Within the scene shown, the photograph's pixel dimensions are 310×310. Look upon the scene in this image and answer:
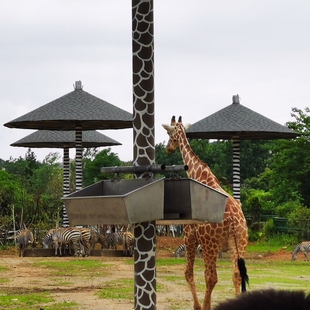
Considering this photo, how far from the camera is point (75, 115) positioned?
54.4 ft

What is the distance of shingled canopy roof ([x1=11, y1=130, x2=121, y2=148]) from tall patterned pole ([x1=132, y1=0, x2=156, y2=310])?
→ 53.2 ft

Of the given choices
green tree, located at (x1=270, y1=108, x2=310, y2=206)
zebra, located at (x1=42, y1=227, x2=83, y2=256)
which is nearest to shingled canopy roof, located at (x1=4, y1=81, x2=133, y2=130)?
zebra, located at (x1=42, y1=227, x2=83, y2=256)

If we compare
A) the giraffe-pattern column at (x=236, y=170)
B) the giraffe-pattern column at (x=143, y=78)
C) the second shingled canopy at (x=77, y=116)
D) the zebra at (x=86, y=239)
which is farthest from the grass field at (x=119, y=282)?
the second shingled canopy at (x=77, y=116)

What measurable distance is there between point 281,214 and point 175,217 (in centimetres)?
2008

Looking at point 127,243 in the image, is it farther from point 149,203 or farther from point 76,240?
point 149,203

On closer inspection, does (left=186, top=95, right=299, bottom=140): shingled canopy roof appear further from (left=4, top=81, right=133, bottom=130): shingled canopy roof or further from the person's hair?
the person's hair

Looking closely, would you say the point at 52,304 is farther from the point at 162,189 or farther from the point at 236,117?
the point at 236,117

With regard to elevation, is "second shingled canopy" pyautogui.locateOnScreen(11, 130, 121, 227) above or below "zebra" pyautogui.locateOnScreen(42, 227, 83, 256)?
above

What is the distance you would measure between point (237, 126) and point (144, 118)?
12963 mm

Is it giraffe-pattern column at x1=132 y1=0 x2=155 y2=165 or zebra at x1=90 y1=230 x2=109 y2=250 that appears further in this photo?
zebra at x1=90 y1=230 x2=109 y2=250

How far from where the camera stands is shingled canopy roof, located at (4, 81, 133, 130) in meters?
16.5

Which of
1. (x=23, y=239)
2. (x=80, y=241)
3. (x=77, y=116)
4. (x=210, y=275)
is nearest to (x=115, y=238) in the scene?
(x=80, y=241)

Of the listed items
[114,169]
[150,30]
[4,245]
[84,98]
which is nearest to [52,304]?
[114,169]

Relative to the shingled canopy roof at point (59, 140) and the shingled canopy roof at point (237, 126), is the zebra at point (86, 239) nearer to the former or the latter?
the shingled canopy roof at point (237, 126)
